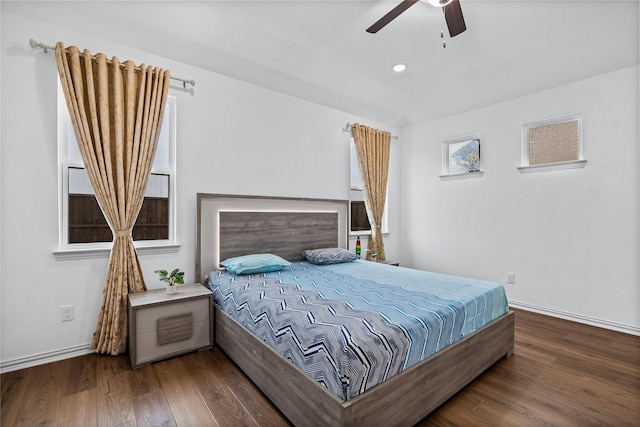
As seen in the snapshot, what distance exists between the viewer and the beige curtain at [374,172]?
14.3 feet

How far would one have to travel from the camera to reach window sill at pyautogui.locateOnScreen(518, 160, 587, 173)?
10.7 ft

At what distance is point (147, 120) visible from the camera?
2650mm

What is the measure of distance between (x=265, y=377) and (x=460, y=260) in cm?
346

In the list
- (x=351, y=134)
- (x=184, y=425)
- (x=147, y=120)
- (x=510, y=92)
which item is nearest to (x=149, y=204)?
(x=147, y=120)

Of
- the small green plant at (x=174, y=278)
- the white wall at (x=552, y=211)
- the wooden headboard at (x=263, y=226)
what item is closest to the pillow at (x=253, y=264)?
the wooden headboard at (x=263, y=226)

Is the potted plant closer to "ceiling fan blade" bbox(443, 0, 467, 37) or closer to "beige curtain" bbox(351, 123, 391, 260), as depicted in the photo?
"beige curtain" bbox(351, 123, 391, 260)

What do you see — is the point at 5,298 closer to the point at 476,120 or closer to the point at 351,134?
the point at 351,134

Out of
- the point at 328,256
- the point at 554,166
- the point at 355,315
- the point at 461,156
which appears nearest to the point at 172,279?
the point at 328,256

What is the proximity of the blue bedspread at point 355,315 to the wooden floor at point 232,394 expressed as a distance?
39 cm

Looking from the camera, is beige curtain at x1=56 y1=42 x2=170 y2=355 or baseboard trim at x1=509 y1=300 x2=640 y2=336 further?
baseboard trim at x1=509 y1=300 x2=640 y2=336

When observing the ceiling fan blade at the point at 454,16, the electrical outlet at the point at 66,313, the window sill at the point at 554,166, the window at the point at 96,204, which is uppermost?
the ceiling fan blade at the point at 454,16

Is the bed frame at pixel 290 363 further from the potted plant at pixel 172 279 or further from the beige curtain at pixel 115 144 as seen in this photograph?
the beige curtain at pixel 115 144

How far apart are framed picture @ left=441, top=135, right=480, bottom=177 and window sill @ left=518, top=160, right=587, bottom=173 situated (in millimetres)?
580

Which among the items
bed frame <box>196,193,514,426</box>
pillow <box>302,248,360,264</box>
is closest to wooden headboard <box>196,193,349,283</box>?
bed frame <box>196,193,514,426</box>
